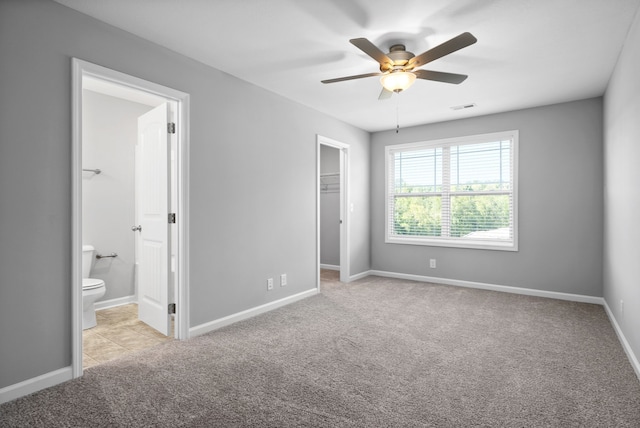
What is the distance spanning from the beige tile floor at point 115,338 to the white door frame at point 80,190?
0.29 meters

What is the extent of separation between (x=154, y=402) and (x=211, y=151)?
2.05 m

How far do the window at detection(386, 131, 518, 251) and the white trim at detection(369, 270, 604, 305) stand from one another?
0.52 meters

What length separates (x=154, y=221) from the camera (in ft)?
10.6

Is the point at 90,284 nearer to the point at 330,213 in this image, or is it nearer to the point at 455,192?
the point at 330,213

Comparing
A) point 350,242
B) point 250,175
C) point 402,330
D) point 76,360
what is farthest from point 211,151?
point 350,242

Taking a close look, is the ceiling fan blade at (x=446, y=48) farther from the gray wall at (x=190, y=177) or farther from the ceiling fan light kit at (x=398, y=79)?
the gray wall at (x=190, y=177)

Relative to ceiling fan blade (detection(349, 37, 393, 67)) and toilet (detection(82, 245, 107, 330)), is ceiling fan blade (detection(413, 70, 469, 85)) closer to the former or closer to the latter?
ceiling fan blade (detection(349, 37, 393, 67))

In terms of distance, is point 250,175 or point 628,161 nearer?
point 628,161

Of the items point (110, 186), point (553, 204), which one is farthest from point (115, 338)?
point (553, 204)

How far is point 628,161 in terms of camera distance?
2.69 m

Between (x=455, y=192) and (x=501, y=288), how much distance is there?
57.5 inches

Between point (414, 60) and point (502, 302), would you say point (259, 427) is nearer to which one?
point (414, 60)

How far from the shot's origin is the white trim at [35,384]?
79.2 inches

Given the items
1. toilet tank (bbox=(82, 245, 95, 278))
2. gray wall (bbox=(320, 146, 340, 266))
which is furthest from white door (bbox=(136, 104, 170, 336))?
gray wall (bbox=(320, 146, 340, 266))
